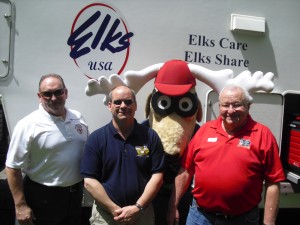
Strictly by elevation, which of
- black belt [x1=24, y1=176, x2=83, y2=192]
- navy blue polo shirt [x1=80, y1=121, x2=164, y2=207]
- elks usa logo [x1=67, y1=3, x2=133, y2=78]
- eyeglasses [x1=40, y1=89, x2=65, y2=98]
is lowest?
black belt [x1=24, y1=176, x2=83, y2=192]

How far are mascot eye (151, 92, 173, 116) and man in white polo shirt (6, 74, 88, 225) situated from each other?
1.99 feet

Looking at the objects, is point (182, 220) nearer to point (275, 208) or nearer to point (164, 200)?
point (164, 200)

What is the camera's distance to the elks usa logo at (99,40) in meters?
2.61

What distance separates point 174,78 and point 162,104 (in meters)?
0.22

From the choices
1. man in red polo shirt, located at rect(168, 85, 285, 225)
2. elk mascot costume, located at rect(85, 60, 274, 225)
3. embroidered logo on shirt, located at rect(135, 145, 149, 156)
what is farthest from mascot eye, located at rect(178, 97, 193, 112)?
embroidered logo on shirt, located at rect(135, 145, 149, 156)

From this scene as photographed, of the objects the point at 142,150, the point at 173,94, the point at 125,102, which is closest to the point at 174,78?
the point at 173,94

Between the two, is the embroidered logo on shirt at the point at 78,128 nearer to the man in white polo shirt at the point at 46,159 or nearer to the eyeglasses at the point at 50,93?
the man in white polo shirt at the point at 46,159

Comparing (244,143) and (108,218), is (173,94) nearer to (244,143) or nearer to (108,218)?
(244,143)

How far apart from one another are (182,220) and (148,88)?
112cm

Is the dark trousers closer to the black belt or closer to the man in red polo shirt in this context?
the black belt

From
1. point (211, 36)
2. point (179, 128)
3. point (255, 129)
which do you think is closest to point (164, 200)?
point (179, 128)

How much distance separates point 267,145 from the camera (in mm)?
2021

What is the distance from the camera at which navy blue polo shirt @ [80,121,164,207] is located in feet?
6.82

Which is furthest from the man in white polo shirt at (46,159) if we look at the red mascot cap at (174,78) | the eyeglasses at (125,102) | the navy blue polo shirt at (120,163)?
the red mascot cap at (174,78)
